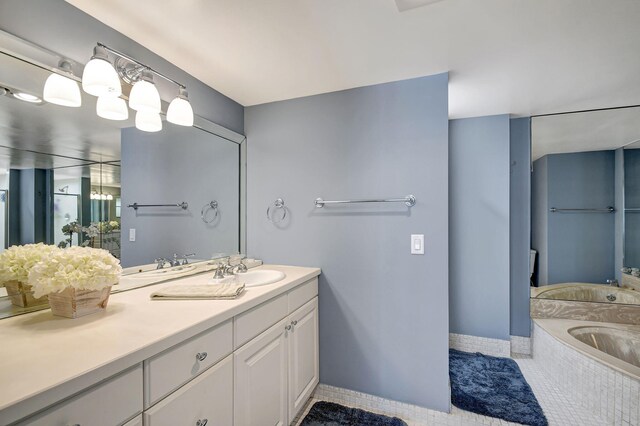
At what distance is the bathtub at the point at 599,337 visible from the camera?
209cm

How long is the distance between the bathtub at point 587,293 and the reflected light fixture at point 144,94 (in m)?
3.29

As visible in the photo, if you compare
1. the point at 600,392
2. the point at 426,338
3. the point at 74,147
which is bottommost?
the point at 600,392

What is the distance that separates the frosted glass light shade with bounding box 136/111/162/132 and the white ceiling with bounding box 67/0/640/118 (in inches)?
14.6

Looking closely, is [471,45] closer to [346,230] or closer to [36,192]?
[346,230]

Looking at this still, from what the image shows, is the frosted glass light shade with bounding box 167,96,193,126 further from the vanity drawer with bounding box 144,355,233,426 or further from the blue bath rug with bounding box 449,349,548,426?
the blue bath rug with bounding box 449,349,548,426

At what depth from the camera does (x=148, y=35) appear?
4.62 feet

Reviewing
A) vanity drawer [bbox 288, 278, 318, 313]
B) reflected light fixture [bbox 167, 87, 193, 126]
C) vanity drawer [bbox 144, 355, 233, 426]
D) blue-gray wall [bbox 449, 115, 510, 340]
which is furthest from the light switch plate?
reflected light fixture [bbox 167, 87, 193, 126]

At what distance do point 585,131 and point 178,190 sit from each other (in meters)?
3.39

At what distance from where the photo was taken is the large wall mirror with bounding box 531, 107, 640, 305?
238cm

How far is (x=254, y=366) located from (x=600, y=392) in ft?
7.16

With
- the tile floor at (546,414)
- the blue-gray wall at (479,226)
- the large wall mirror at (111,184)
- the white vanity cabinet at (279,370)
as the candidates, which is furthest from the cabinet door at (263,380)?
the blue-gray wall at (479,226)

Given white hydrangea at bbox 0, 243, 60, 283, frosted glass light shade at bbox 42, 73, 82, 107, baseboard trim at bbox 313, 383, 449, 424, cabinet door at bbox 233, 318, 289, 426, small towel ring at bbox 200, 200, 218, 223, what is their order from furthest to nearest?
small towel ring at bbox 200, 200, 218, 223 < baseboard trim at bbox 313, 383, 449, 424 < cabinet door at bbox 233, 318, 289, 426 < frosted glass light shade at bbox 42, 73, 82, 107 < white hydrangea at bbox 0, 243, 60, 283

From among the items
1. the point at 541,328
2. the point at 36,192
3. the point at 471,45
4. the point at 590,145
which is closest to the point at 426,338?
the point at 541,328

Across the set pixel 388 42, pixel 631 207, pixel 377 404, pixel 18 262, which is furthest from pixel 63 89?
pixel 631 207
